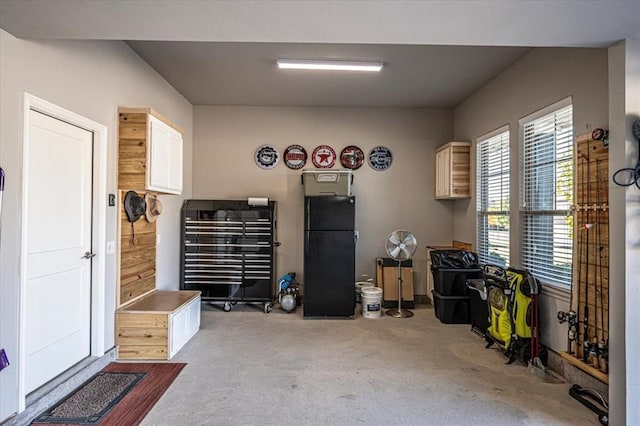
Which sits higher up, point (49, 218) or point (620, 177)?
point (620, 177)

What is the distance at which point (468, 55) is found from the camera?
383cm

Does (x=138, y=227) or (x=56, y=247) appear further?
(x=138, y=227)

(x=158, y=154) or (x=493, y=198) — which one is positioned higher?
(x=158, y=154)

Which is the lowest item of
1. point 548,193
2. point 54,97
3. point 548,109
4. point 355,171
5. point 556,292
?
point 556,292

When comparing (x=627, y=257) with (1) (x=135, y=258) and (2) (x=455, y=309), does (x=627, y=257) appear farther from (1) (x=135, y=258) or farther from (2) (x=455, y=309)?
(1) (x=135, y=258)

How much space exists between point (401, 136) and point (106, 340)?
16.1ft

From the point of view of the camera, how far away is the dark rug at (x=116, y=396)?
98.3 inches

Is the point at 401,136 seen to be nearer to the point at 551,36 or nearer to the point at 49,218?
the point at 551,36

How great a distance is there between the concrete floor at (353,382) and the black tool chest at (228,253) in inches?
33.7

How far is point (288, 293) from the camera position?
5.19m

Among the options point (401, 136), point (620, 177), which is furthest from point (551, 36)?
point (401, 136)

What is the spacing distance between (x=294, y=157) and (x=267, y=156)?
0.44m

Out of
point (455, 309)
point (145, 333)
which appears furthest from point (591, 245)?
point (145, 333)

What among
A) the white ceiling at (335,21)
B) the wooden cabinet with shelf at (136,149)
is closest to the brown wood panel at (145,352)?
the wooden cabinet with shelf at (136,149)
